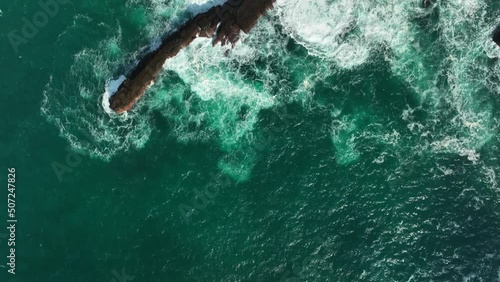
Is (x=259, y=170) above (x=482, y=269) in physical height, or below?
above

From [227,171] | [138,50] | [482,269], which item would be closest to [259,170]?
[227,171]

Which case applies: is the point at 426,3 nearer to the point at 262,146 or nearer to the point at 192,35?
the point at 262,146

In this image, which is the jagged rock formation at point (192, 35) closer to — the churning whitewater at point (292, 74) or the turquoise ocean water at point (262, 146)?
the churning whitewater at point (292, 74)

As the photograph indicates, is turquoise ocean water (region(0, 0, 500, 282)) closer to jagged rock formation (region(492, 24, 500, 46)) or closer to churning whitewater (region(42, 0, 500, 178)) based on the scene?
churning whitewater (region(42, 0, 500, 178))

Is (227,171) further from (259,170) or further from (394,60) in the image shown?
(394,60)

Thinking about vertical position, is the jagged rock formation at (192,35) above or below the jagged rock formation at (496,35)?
above

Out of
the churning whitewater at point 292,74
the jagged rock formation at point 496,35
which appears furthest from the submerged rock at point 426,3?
the jagged rock formation at point 496,35

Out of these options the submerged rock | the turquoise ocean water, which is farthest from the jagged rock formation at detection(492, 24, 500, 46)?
the submerged rock
